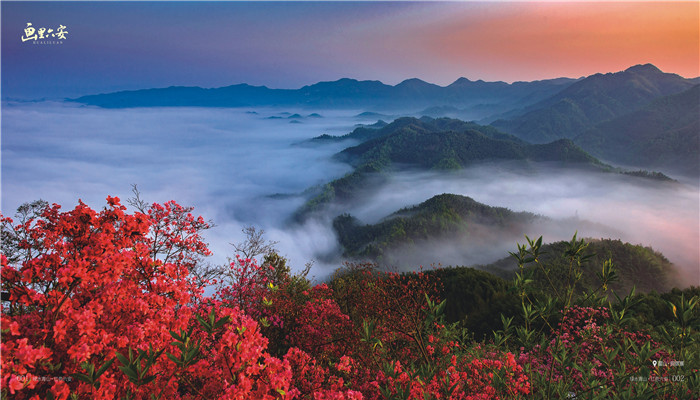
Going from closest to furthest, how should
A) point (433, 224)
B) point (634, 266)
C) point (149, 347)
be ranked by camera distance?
point (149, 347) → point (634, 266) → point (433, 224)

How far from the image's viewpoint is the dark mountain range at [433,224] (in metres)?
123

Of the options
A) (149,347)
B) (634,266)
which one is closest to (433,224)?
(634,266)

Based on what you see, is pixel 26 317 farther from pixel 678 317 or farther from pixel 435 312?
pixel 678 317

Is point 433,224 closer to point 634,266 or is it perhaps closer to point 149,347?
point 634,266

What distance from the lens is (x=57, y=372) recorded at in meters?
4.39

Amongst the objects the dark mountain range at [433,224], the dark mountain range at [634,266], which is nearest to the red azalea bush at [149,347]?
the dark mountain range at [634,266]

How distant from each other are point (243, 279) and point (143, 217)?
24.6 ft

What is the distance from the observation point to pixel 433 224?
13012 centimetres

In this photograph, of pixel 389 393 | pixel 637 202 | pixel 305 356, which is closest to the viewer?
pixel 389 393

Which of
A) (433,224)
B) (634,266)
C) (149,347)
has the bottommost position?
(433,224)

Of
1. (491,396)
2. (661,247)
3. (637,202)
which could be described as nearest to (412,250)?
(661,247)

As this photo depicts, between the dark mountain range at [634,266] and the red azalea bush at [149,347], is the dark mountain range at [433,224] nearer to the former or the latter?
the dark mountain range at [634,266]

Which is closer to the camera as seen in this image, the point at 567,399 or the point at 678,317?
the point at 678,317

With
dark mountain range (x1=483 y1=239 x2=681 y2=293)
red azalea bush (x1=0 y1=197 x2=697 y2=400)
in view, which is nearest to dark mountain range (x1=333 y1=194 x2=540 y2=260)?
dark mountain range (x1=483 y1=239 x2=681 y2=293)
